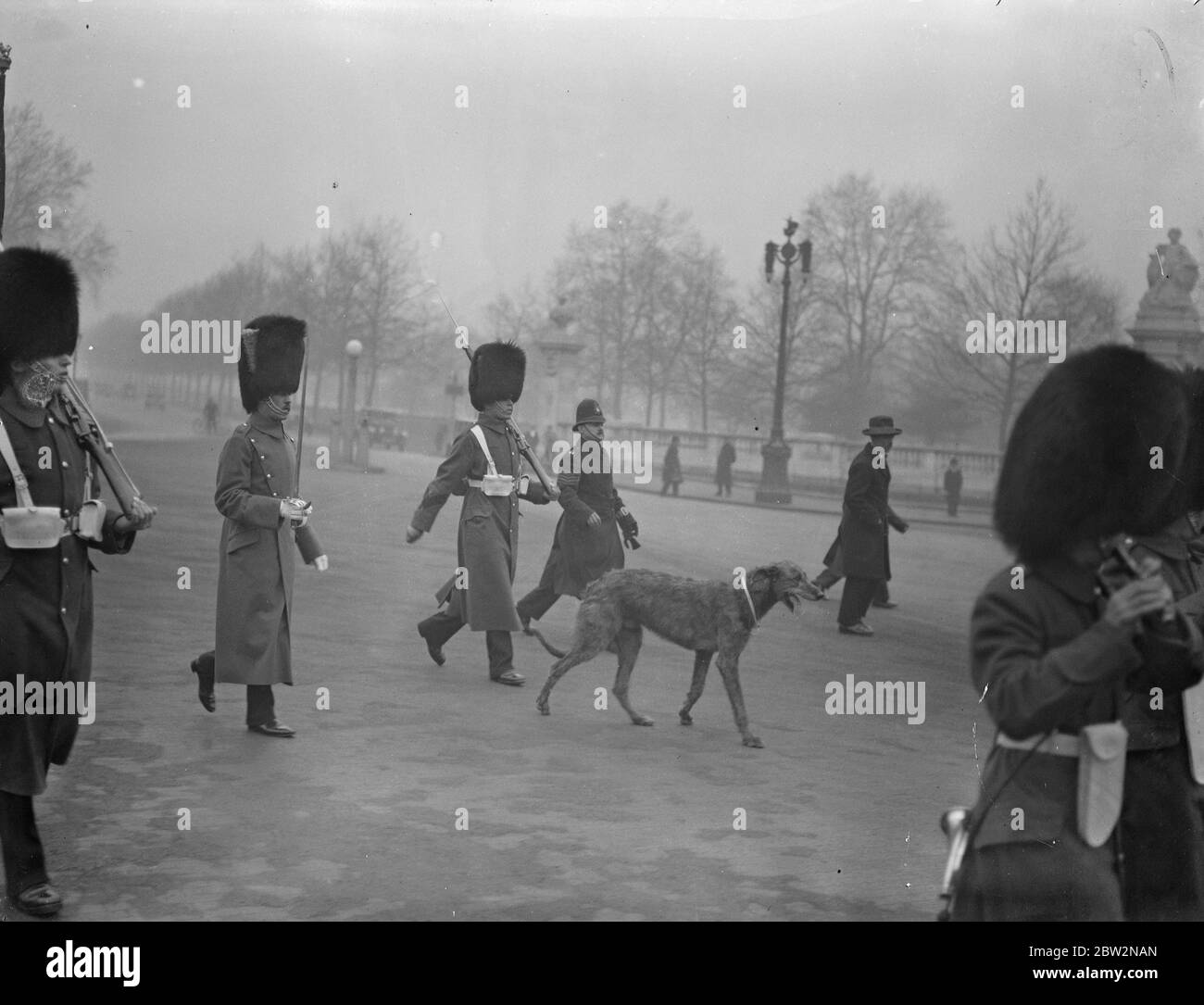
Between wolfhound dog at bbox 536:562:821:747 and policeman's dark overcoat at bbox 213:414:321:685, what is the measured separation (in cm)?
139

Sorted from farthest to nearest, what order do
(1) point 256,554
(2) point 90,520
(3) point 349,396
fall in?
(3) point 349,396 < (1) point 256,554 < (2) point 90,520

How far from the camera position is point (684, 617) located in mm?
7441

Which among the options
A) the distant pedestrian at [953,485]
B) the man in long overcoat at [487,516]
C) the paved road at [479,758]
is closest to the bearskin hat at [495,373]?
the man in long overcoat at [487,516]

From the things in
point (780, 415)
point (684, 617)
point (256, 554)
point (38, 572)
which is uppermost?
point (780, 415)

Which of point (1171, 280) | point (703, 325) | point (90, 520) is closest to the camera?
point (90, 520)

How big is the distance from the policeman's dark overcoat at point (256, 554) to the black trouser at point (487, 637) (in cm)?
144

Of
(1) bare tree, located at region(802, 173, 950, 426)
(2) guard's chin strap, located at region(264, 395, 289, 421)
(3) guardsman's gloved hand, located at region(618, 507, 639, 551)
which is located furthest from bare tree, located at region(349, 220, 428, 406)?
(1) bare tree, located at region(802, 173, 950, 426)

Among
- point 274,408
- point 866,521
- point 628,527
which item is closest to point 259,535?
point 274,408

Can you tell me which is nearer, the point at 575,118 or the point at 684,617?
the point at 575,118

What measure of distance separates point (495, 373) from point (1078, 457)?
4854mm

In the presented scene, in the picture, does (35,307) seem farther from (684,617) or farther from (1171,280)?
(1171,280)

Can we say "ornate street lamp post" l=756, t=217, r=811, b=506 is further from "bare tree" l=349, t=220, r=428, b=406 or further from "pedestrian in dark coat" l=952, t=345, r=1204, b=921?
"pedestrian in dark coat" l=952, t=345, r=1204, b=921

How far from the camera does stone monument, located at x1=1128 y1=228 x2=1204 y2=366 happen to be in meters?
6.77

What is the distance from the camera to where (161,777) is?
20.3 feet
